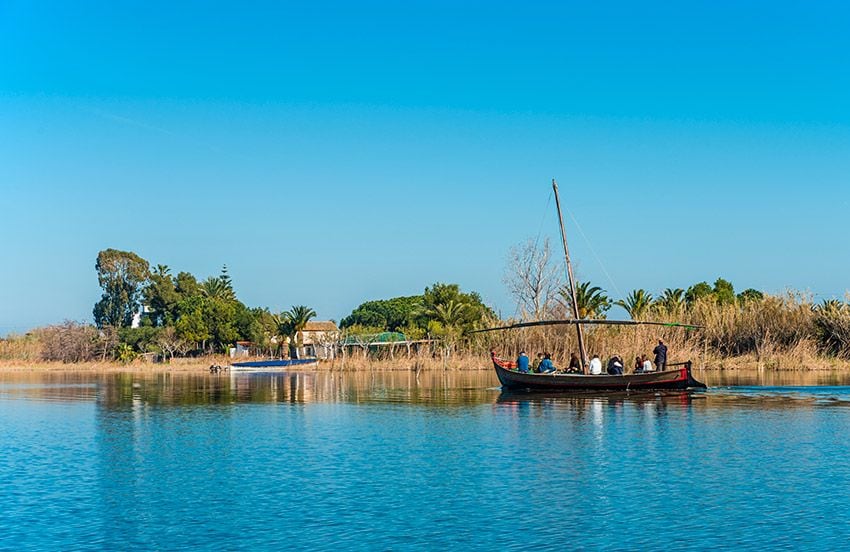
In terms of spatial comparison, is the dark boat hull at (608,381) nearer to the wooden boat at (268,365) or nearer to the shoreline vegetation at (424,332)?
the shoreline vegetation at (424,332)

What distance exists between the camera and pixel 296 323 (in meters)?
91.1

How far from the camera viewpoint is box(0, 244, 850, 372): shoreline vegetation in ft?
196

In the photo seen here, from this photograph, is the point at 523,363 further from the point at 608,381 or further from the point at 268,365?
the point at 268,365

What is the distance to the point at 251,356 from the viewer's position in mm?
92812

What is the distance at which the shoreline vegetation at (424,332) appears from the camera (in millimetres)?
59812

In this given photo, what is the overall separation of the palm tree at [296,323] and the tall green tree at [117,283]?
99.2 ft

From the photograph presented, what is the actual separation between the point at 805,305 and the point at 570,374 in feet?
82.1

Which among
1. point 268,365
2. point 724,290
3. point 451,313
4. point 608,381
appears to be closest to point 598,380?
point 608,381

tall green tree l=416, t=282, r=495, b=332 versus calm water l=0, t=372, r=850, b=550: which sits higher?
tall green tree l=416, t=282, r=495, b=332

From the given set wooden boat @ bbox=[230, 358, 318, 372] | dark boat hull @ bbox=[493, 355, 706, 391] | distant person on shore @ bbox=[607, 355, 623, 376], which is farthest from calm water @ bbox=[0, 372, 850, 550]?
wooden boat @ bbox=[230, 358, 318, 372]

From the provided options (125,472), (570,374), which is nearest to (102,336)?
(570,374)

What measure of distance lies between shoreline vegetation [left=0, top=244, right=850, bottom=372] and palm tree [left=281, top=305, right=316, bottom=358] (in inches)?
4.7

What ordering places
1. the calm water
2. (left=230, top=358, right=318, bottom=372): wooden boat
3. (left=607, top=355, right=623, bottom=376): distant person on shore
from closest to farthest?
1. the calm water
2. (left=607, top=355, right=623, bottom=376): distant person on shore
3. (left=230, top=358, right=318, bottom=372): wooden boat

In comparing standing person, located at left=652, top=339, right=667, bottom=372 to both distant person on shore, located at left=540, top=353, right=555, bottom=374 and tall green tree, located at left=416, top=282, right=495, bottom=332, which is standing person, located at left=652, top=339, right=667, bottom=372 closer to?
distant person on shore, located at left=540, top=353, right=555, bottom=374
